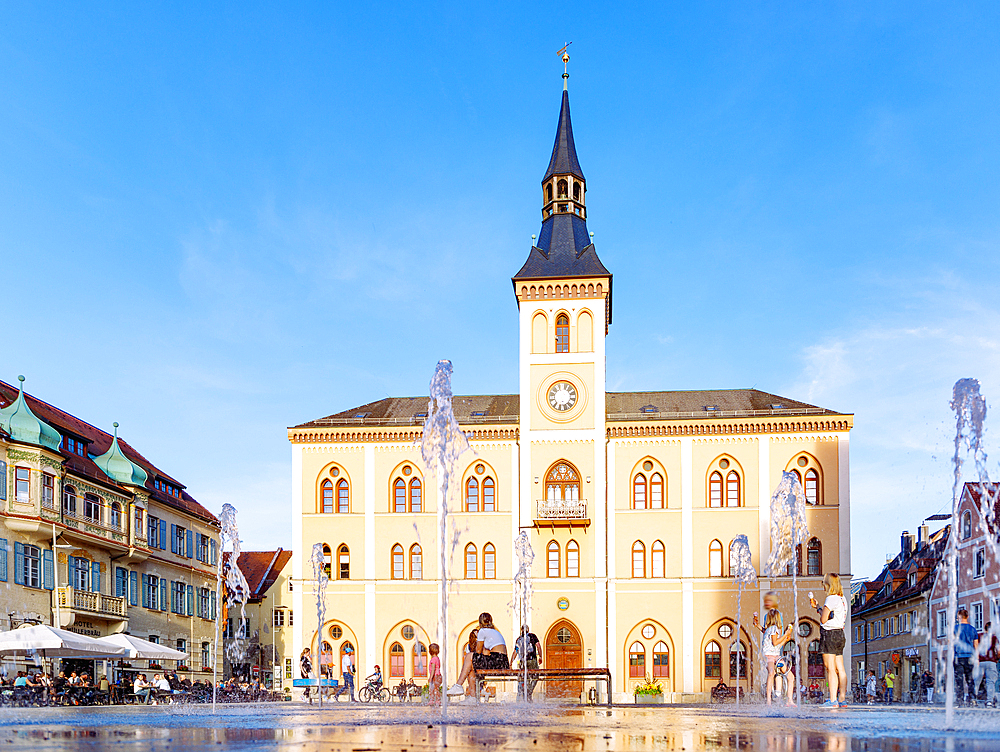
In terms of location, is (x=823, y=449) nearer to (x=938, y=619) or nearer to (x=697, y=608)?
(x=697, y=608)

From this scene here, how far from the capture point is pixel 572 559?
4806 centimetres

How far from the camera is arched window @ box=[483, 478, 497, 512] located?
161 ft

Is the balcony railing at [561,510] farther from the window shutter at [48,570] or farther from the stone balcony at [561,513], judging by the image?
the window shutter at [48,570]

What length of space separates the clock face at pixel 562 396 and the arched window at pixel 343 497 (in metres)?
9.97

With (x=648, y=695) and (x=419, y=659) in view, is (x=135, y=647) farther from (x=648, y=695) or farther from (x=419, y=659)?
(x=648, y=695)

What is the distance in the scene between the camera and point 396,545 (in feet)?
161

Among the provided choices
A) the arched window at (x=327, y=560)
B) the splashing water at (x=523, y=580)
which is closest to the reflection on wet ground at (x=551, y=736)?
the splashing water at (x=523, y=580)

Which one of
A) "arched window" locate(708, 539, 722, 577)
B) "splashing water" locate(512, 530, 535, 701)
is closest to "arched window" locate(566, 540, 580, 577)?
"splashing water" locate(512, 530, 535, 701)

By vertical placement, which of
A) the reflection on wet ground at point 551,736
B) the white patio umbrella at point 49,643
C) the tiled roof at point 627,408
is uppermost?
the tiled roof at point 627,408

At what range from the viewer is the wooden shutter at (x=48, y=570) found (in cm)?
4038

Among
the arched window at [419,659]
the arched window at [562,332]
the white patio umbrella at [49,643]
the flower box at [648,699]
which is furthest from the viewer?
the arched window at [562,332]

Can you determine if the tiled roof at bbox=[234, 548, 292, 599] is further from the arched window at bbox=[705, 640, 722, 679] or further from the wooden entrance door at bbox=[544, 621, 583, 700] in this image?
the arched window at bbox=[705, 640, 722, 679]

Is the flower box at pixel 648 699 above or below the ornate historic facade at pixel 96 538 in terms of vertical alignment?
below

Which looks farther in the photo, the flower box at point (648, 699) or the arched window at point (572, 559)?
the arched window at point (572, 559)
